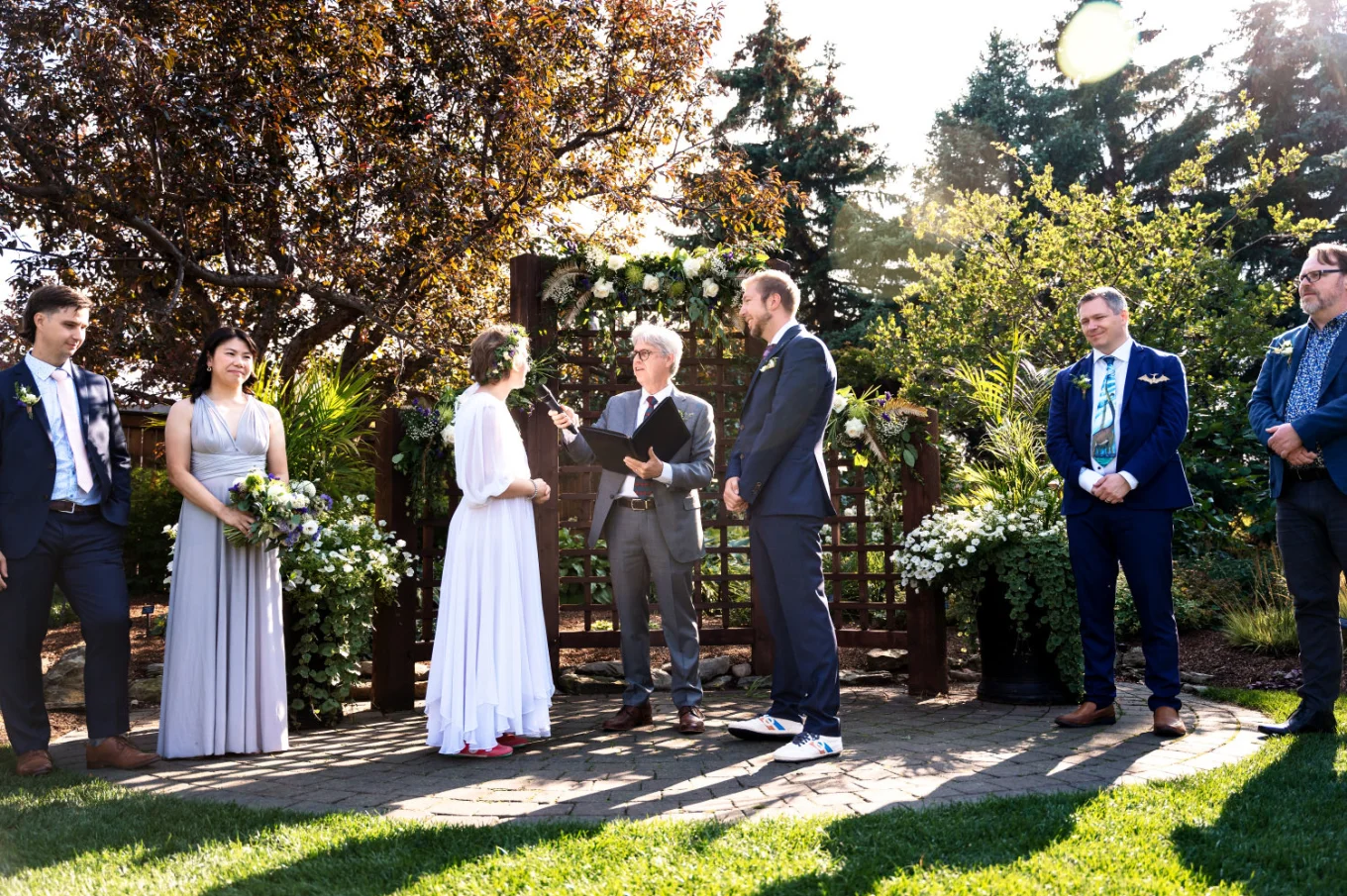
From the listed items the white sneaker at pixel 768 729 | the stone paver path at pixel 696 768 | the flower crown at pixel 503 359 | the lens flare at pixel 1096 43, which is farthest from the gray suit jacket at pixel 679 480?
the lens flare at pixel 1096 43

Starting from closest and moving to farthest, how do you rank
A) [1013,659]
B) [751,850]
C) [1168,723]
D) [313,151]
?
[751,850] < [1168,723] < [1013,659] < [313,151]

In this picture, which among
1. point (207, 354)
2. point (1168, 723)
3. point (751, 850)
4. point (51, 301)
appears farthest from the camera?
point (207, 354)

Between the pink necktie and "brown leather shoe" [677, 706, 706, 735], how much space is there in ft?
9.23

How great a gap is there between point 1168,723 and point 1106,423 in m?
1.37

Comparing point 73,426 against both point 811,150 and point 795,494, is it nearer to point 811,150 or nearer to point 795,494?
point 795,494

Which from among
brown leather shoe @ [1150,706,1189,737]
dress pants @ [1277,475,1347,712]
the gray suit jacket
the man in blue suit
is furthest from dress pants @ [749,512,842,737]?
dress pants @ [1277,475,1347,712]

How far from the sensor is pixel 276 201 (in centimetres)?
759

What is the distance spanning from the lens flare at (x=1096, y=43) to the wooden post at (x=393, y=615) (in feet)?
67.6

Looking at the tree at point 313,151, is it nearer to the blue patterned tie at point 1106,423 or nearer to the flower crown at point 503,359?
the flower crown at point 503,359

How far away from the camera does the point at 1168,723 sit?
173 inches

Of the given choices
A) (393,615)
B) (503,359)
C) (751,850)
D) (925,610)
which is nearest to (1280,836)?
(751,850)

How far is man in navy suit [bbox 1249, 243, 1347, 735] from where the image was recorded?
165 inches

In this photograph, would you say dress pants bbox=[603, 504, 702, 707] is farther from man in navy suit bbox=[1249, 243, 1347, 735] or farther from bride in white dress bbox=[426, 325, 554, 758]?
man in navy suit bbox=[1249, 243, 1347, 735]

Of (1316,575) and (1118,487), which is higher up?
(1118,487)
